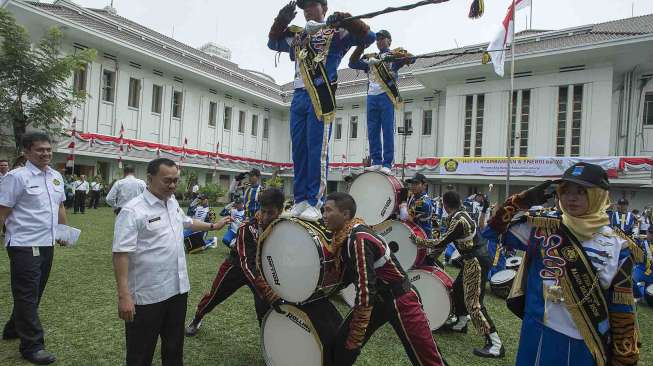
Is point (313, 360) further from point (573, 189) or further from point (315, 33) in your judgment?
point (315, 33)

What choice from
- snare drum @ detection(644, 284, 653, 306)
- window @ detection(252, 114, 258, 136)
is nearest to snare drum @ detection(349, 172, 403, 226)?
snare drum @ detection(644, 284, 653, 306)

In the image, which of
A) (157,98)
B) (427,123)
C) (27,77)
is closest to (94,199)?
(27,77)

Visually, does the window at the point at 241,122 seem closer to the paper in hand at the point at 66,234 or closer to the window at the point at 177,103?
the window at the point at 177,103

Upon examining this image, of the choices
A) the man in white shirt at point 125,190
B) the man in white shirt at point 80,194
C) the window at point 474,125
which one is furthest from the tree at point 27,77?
the window at point 474,125

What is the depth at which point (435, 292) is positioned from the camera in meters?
5.19

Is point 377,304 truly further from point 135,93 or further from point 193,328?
point 135,93

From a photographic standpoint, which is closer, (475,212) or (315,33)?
(315,33)

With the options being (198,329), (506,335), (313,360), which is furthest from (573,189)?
(198,329)

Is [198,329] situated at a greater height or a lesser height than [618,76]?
lesser

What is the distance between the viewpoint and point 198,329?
4.85 m

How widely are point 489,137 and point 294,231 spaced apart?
23.6 meters

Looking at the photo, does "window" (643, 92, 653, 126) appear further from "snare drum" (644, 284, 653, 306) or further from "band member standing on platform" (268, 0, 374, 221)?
"band member standing on platform" (268, 0, 374, 221)

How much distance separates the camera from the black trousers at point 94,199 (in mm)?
19153

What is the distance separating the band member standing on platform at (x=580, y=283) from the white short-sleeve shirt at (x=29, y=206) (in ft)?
13.3
